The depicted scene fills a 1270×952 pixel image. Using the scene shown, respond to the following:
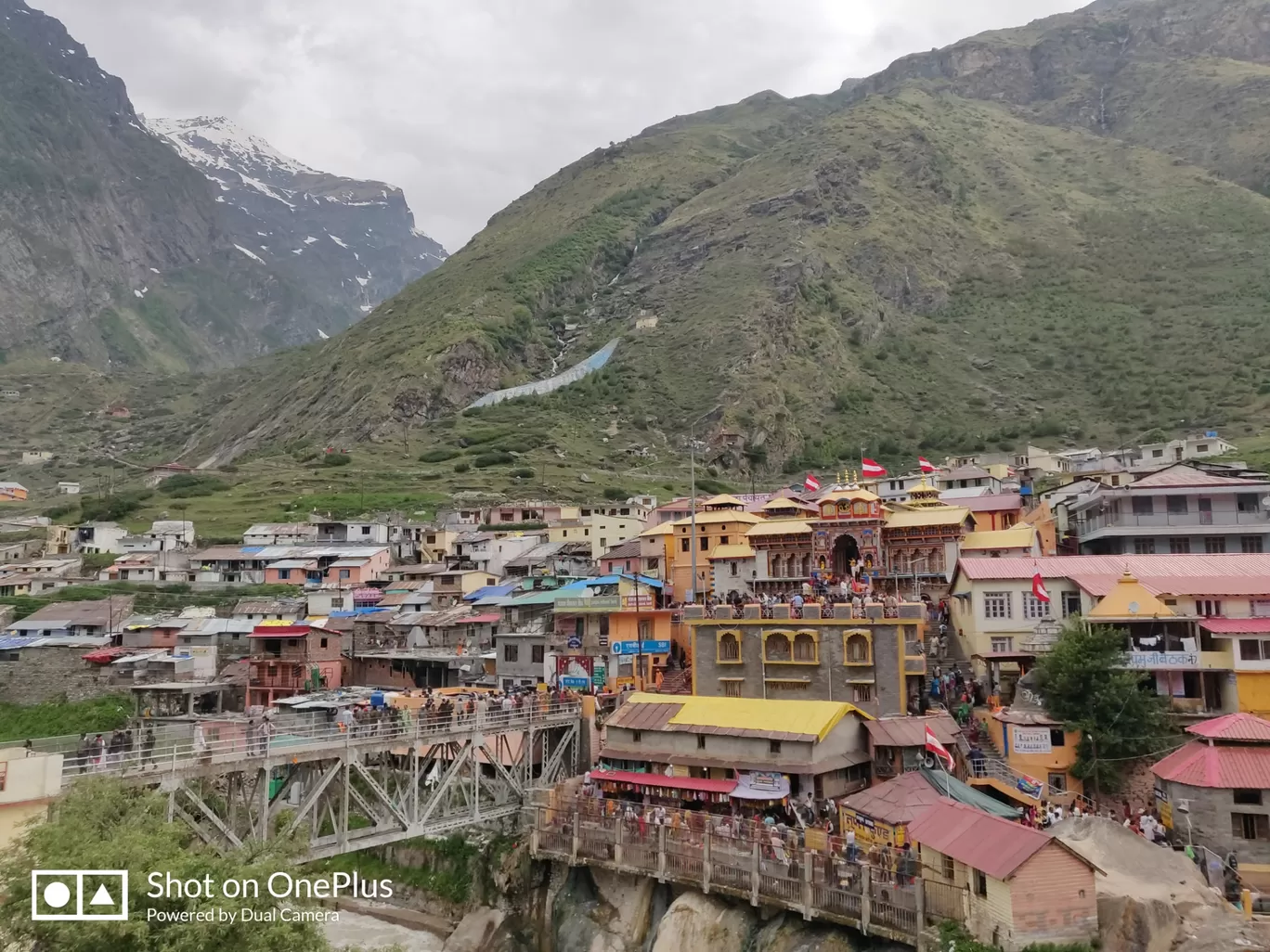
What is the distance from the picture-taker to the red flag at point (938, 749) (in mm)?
31062

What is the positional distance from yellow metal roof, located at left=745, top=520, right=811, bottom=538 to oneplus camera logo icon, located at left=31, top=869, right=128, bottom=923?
136 feet

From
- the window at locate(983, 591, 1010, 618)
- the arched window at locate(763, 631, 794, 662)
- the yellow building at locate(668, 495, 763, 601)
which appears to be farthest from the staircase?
the window at locate(983, 591, 1010, 618)

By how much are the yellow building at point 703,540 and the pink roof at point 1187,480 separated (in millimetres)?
22297

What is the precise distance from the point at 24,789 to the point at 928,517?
43.1 metres

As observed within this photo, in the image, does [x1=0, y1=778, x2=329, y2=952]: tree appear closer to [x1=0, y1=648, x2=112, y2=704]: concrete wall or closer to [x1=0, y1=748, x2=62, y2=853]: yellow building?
[x1=0, y1=748, x2=62, y2=853]: yellow building

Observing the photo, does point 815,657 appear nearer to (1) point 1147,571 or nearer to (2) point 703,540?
(1) point 1147,571

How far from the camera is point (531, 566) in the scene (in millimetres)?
72062

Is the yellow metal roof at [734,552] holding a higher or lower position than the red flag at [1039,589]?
higher

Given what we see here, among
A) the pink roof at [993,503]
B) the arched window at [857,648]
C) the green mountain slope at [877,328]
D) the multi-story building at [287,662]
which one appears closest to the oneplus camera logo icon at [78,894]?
the arched window at [857,648]

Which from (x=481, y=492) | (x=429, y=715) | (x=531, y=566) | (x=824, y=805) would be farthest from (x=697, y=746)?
(x=481, y=492)

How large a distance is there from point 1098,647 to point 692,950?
1712 cm

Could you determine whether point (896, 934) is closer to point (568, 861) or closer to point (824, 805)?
point (824, 805)

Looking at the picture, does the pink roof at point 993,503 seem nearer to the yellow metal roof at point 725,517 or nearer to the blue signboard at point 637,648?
the yellow metal roof at point 725,517

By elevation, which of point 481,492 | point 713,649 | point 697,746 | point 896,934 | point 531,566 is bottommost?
point 896,934
